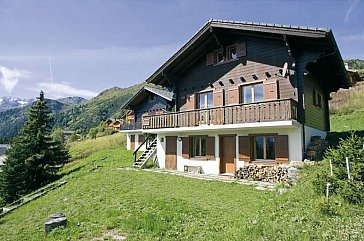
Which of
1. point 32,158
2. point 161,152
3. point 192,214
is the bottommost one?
point 192,214

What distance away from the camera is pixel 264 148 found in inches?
547

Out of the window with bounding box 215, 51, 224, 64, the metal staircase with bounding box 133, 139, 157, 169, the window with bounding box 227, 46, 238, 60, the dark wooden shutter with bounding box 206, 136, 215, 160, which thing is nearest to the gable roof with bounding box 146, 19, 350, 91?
the window with bounding box 215, 51, 224, 64

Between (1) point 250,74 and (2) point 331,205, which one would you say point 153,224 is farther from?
(1) point 250,74

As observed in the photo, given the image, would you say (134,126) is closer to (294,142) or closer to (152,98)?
(152,98)

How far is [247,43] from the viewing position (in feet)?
50.6

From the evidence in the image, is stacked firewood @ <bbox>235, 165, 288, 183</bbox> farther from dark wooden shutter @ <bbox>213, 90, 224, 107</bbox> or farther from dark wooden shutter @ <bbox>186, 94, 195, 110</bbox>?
dark wooden shutter @ <bbox>186, 94, 195, 110</bbox>

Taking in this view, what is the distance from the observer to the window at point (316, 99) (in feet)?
51.5

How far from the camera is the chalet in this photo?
12984 millimetres

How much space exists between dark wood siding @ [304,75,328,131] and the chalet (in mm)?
50

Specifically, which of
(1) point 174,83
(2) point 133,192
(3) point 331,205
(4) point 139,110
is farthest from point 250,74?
(4) point 139,110

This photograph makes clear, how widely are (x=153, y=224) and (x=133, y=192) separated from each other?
3777 millimetres

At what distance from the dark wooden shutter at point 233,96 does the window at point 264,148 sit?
236 cm

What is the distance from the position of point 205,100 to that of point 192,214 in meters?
10.5

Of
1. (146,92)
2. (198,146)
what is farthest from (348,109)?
(146,92)
